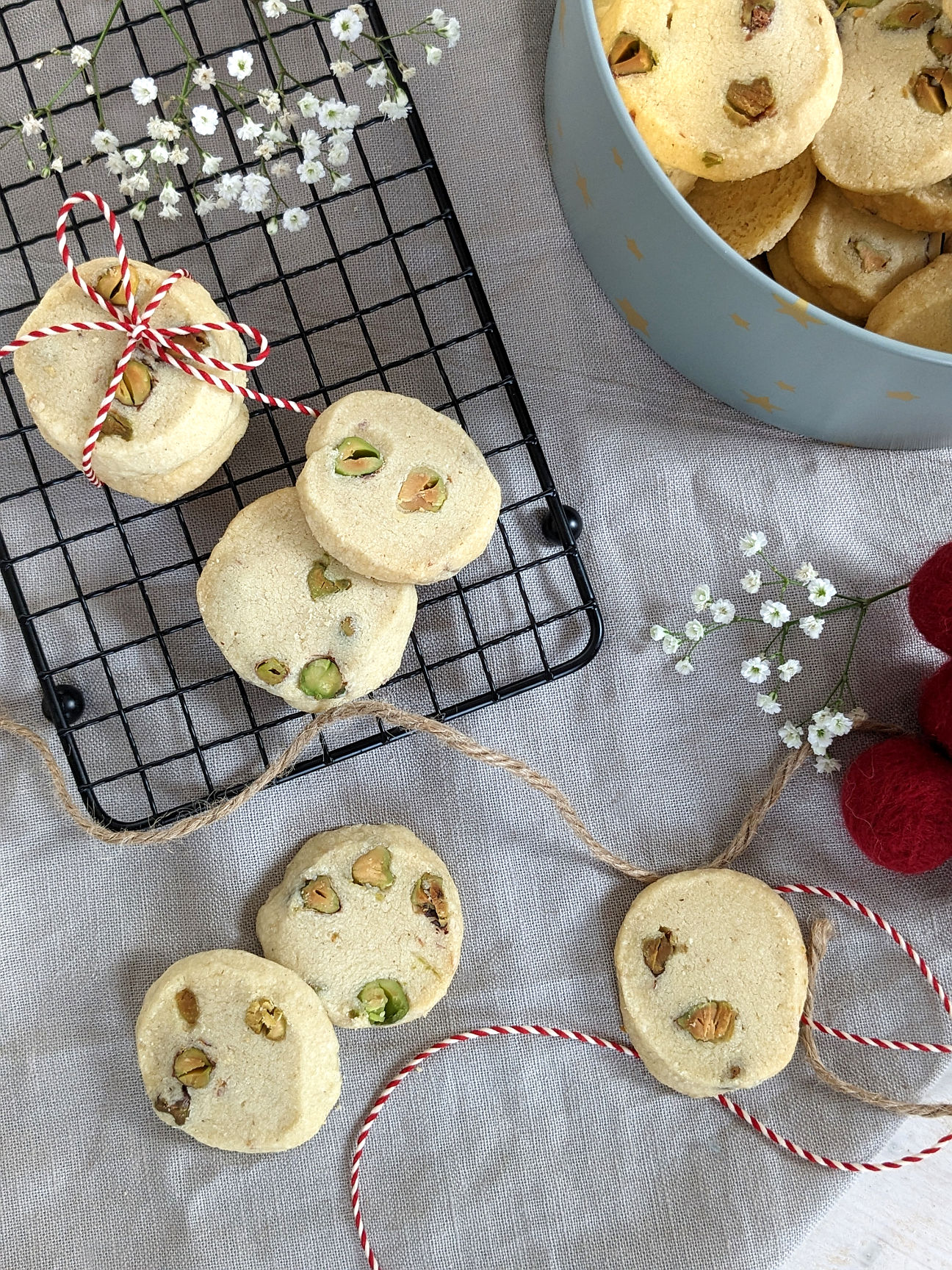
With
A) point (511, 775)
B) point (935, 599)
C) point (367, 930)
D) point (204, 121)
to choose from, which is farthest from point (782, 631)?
point (204, 121)

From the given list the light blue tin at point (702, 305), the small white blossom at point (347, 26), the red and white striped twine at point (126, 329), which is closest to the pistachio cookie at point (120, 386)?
the red and white striped twine at point (126, 329)

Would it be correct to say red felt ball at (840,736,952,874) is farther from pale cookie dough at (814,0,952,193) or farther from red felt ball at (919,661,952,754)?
pale cookie dough at (814,0,952,193)

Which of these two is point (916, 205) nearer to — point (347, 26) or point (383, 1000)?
point (347, 26)

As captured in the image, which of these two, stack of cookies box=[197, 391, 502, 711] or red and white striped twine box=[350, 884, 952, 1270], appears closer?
stack of cookies box=[197, 391, 502, 711]

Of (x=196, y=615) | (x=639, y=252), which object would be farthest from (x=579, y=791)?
(x=639, y=252)

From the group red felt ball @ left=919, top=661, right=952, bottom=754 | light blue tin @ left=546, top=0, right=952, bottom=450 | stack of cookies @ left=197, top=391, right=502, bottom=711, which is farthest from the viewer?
red felt ball @ left=919, top=661, right=952, bottom=754

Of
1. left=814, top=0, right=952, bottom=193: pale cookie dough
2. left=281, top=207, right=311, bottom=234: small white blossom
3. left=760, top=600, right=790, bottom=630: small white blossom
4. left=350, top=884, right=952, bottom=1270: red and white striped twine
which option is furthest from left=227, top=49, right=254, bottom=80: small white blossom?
left=350, top=884, right=952, bottom=1270: red and white striped twine
